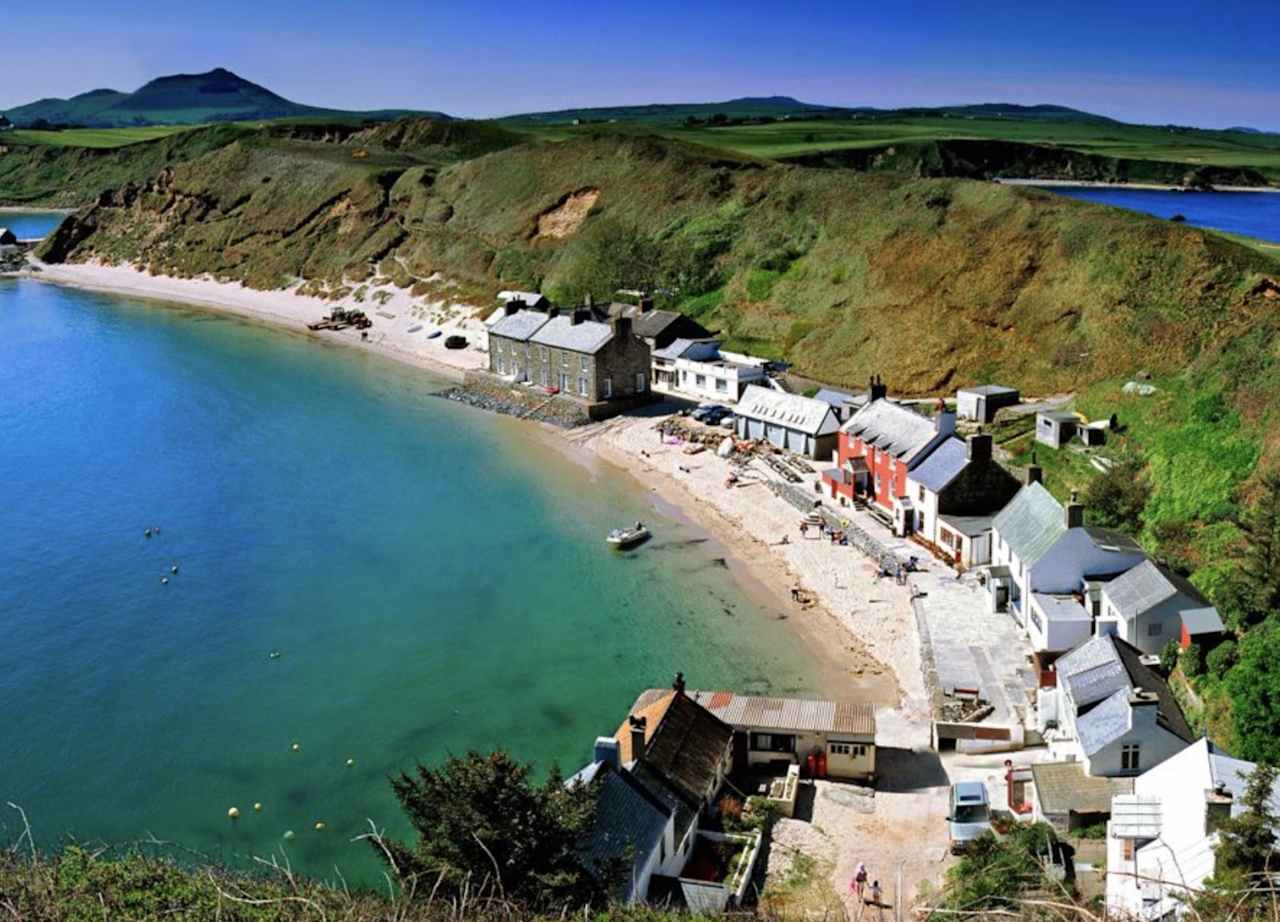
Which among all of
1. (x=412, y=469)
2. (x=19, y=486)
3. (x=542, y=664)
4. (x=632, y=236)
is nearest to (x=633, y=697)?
(x=542, y=664)

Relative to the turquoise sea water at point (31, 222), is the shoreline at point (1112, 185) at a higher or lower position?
higher

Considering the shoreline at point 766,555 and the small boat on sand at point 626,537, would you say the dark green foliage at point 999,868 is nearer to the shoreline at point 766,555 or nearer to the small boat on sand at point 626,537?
the shoreline at point 766,555

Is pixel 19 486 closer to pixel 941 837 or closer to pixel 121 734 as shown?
pixel 121 734

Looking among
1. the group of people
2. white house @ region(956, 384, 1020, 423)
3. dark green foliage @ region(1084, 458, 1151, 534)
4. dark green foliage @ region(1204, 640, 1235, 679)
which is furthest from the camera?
white house @ region(956, 384, 1020, 423)

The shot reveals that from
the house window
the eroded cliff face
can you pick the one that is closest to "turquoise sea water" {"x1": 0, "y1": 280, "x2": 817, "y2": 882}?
the house window

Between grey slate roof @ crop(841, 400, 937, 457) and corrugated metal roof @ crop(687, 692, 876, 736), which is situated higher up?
grey slate roof @ crop(841, 400, 937, 457)

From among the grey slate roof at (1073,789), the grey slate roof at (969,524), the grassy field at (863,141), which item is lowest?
the grey slate roof at (1073,789)

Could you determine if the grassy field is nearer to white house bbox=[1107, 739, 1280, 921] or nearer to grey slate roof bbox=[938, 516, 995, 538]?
grey slate roof bbox=[938, 516, 995, 538]

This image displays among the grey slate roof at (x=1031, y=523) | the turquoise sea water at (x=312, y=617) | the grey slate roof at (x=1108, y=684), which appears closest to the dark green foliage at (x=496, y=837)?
the turquoise sea water at (x=312, y=617)
